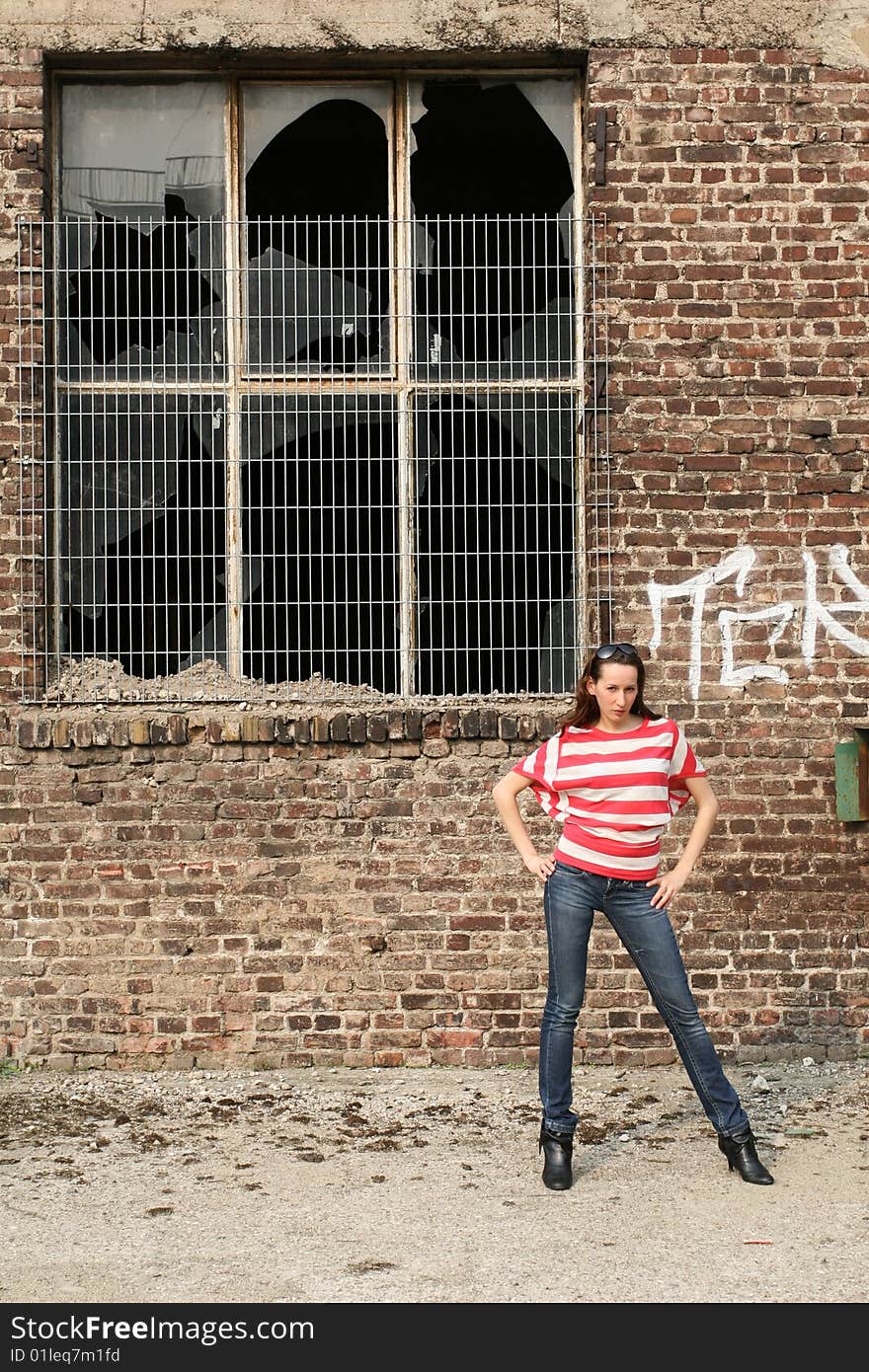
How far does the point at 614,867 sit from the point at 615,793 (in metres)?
0.25

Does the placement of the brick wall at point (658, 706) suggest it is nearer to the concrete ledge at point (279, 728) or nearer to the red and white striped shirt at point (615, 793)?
the concrete ledge at point (279, 728)

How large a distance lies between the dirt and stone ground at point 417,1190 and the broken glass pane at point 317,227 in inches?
129

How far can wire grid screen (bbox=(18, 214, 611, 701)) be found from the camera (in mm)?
6383

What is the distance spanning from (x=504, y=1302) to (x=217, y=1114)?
2.15 m

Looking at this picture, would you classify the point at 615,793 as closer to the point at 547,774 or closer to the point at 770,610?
the point at 547,774

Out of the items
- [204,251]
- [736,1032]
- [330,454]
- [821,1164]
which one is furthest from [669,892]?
[204,251]

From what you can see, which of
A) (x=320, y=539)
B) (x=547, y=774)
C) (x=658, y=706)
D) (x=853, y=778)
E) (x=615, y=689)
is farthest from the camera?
(x=320, y=539)

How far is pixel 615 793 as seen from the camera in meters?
4.67

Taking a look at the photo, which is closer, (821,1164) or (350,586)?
(821,1164)

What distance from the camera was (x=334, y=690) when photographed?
6.37 m

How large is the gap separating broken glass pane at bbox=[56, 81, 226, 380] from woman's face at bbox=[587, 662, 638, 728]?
108 inches

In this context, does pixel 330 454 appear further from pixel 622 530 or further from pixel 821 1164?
pixel 821 1164

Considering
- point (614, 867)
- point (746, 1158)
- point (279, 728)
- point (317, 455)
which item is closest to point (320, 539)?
point (317, 455)

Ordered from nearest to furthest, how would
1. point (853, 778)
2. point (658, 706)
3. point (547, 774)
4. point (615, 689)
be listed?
point (615, 689) < point (547, 774) < point (853, 778) < point (658, 706)
